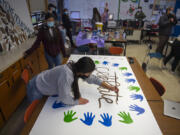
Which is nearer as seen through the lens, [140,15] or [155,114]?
[155,114]

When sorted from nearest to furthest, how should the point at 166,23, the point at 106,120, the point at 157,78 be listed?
the point at 106,120
the point at 157,78
the point at 166,23

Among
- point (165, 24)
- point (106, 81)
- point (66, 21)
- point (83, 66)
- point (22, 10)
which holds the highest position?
point (22, 10)

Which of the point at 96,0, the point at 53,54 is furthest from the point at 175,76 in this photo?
the point at 96,0

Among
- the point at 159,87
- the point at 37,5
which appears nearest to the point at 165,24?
the point at 159,87

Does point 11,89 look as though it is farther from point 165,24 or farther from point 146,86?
point 165,24

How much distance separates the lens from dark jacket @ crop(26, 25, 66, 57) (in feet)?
7.29

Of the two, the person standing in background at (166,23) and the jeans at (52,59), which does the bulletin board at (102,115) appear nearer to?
the jeans at (52,59)

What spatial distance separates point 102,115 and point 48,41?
5.31 ft

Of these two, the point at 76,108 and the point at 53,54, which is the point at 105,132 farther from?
the point at 53,54

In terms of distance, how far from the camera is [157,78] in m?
3.22

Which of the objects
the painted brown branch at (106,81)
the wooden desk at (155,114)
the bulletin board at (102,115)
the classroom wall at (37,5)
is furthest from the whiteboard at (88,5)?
the bulletin board at (102,115)

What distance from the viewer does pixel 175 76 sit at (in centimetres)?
332

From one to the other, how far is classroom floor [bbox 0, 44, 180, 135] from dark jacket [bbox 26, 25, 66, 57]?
3.36ft

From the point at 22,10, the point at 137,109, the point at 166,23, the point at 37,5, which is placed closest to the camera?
the point at 137,109
